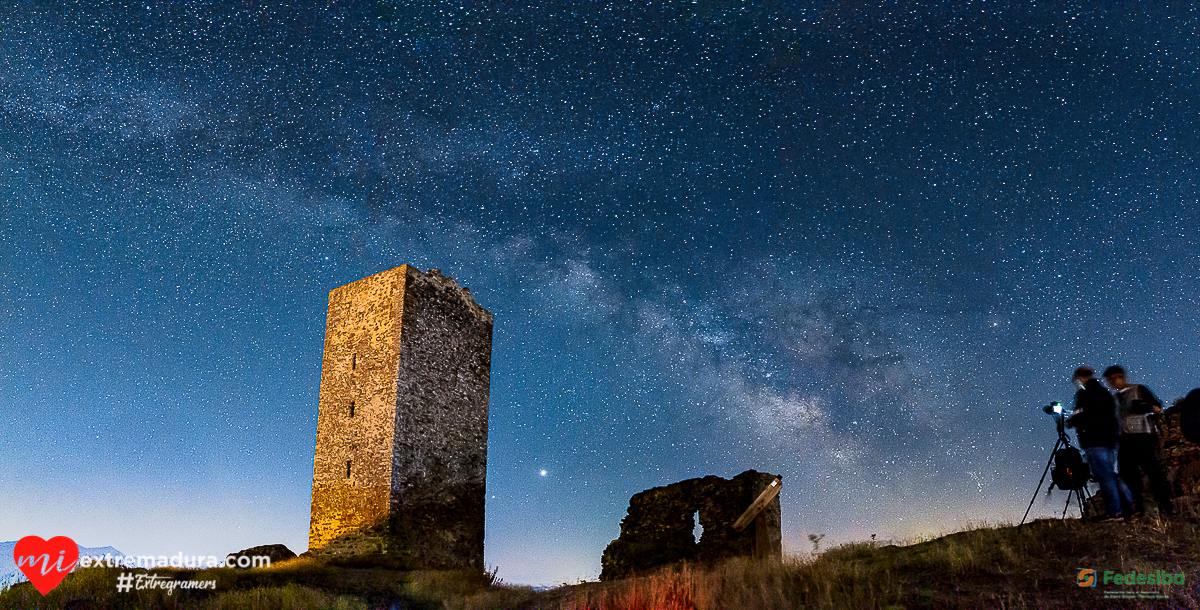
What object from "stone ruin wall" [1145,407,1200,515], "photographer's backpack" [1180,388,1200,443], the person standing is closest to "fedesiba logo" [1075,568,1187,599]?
the person standing

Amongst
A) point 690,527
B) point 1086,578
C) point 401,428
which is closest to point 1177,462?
point 1086,578

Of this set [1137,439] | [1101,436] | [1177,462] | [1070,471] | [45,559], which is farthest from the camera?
[1177,462]

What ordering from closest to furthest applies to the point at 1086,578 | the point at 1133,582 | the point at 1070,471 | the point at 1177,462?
the point at 1133,582 < the point at 1086,578 < the point at 1070,471 < the point at 1177,462

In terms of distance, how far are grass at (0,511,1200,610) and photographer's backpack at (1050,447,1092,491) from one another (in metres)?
0.65

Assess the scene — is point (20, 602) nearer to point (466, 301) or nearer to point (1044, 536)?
point (466, 301)

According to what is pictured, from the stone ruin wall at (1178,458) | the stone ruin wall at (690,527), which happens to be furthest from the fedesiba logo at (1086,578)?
the stone ruin wall at (690,527)

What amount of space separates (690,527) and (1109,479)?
9.63 m

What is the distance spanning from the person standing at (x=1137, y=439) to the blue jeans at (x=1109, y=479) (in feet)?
0.40

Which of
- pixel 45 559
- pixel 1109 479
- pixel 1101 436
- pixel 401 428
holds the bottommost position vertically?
pixel 45 559

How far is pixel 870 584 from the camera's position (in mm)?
8656

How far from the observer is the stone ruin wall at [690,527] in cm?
1612

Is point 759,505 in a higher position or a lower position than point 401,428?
lower

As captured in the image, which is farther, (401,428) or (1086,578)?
(401,428)

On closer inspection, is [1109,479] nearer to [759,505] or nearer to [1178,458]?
[1178,458]
